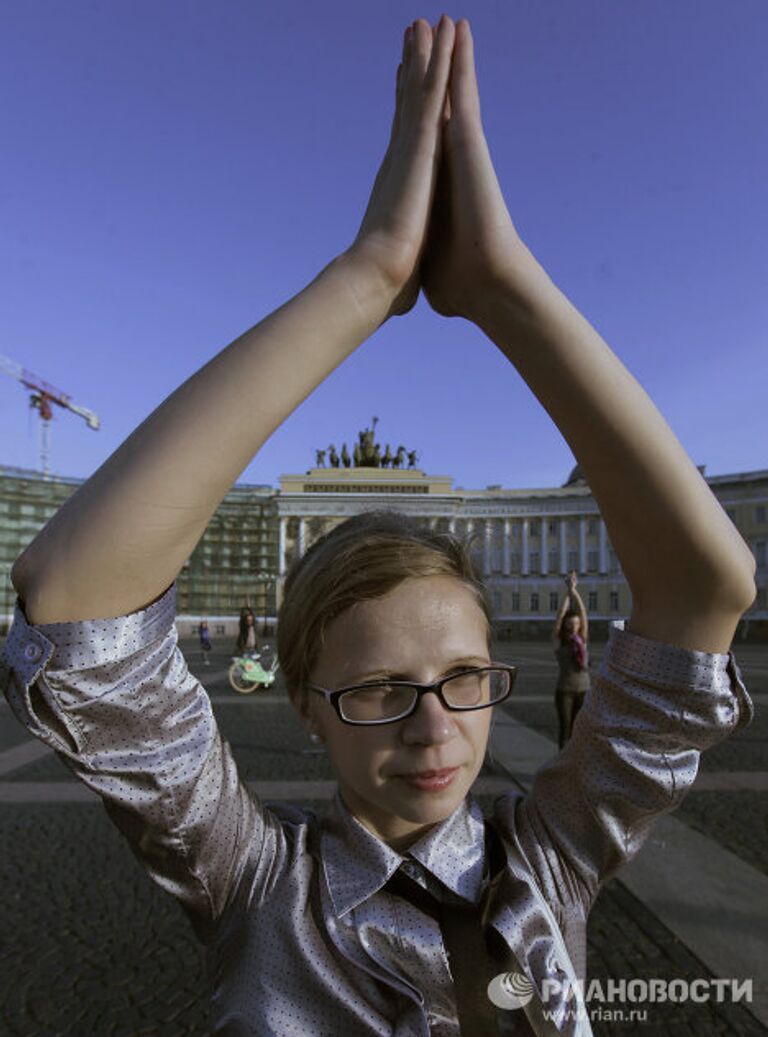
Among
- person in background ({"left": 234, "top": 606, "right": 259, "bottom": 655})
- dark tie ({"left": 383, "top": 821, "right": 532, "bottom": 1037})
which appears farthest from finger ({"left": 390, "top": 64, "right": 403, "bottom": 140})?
person in background ({"left": 234, "top": 606, "right": 259, "bottom": 655})

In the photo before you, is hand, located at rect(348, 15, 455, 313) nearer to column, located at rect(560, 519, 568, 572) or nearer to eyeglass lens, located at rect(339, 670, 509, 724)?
eyeglass lens, located at rect(339, 670, 509, 724)

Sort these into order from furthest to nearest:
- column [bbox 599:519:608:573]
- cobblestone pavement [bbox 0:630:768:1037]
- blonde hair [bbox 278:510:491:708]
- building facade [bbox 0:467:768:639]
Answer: column [bbox 599:519:608:573] < building facade [bbox 0:467:768:639] < cobblestone pavement [bbox 0:630:768:1037] < blonde hair [bbox 278:510:491:708]

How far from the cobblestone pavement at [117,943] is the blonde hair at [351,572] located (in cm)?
202

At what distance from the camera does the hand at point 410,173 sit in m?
0.90

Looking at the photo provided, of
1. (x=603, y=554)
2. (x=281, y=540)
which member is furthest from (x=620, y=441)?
(x=603, y=554)

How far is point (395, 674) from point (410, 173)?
24.1 inches

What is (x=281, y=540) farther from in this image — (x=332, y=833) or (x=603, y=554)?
(x=332, y=833)

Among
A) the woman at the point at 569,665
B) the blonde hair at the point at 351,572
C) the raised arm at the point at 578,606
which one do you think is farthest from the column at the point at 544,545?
the blonde hair at the point at 351,572

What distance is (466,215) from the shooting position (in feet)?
2.95

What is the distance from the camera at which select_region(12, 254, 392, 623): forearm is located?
0.82m

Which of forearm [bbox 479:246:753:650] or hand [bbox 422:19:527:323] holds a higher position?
hand [bbox 422:19:527:323]

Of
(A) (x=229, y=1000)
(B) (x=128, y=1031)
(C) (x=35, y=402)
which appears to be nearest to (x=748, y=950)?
(B) (x=128, y=1031)

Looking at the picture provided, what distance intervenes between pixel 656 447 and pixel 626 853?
22.9 inches

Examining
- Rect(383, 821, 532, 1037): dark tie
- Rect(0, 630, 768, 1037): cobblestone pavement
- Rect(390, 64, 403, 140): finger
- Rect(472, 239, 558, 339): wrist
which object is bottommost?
Rect(0, 630, 768, 1037): cobblestone pavement
